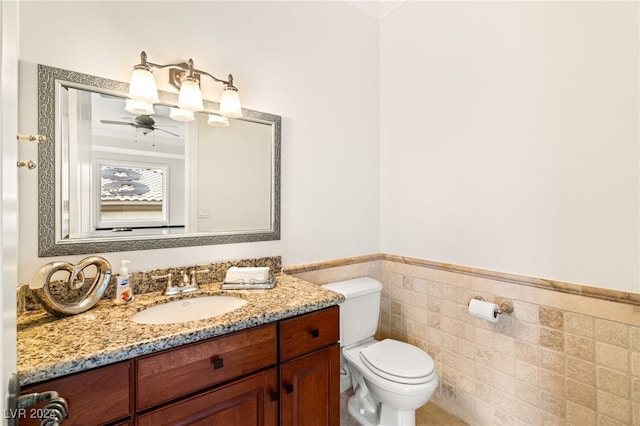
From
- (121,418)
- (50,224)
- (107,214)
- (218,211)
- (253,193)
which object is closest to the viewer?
(121,418)

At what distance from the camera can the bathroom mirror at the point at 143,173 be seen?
1169 millimetres

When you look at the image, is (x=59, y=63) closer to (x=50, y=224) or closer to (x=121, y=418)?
(x=50, y=224)

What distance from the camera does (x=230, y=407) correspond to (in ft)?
3.40

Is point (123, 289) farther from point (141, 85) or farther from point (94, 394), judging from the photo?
point (141, 85)

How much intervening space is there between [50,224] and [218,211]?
66cm

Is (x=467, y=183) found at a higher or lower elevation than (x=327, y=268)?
higher

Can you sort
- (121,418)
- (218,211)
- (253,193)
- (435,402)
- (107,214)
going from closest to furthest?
(121,418)
(107,214)
(218,211)
(253,193)
(435,402)

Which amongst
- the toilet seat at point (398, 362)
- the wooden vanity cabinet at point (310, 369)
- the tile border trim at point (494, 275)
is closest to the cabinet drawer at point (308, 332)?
the wooden vanity cabinet at point (310, 369)

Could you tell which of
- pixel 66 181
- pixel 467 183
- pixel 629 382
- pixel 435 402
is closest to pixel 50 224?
pixel 66 181

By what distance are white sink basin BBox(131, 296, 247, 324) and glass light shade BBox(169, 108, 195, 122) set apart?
2.82ft

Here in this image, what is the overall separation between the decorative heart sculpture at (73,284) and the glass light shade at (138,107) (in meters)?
0.66

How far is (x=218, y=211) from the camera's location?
1573 mm

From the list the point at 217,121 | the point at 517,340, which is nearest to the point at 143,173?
the point at 217,121

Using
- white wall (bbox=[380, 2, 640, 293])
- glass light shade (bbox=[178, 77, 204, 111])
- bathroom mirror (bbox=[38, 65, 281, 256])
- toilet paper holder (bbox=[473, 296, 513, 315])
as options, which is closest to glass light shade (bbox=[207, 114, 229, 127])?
bathroom mirror (bbox=[38, 65, 281, 256])
